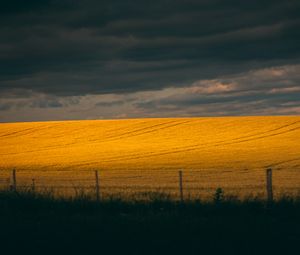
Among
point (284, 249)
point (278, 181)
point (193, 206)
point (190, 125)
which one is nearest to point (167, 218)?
point (193, 206)

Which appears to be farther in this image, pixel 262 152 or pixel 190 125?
pixel 190 125

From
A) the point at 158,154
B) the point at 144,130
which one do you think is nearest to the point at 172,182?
the point at 158,154

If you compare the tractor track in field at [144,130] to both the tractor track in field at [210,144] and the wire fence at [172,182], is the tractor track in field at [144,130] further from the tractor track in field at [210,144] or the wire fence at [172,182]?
the wire fence at [172,182]

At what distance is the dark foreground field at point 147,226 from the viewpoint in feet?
30.0

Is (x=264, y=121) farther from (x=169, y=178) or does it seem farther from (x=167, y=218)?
(x=167, y=218)

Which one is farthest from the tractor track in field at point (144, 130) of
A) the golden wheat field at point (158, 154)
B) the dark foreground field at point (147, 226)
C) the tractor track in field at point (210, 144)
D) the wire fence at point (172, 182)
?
the dark foreground field at point (147, 226)

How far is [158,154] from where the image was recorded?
154 ft

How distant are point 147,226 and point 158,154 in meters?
36.0

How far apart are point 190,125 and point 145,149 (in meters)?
22.6

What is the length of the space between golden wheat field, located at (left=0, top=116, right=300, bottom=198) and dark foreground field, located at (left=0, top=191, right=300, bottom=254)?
210 inches

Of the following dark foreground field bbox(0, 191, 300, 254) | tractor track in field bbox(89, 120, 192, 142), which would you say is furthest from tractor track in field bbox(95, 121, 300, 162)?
dark foreground field bbox(0, 191, 300, 254)

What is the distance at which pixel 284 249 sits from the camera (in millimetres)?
8852

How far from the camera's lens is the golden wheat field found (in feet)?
96.1

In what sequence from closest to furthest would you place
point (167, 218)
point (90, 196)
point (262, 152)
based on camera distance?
1. point (167, 218)
2. point (90, 196)
3. point (262, 152)
